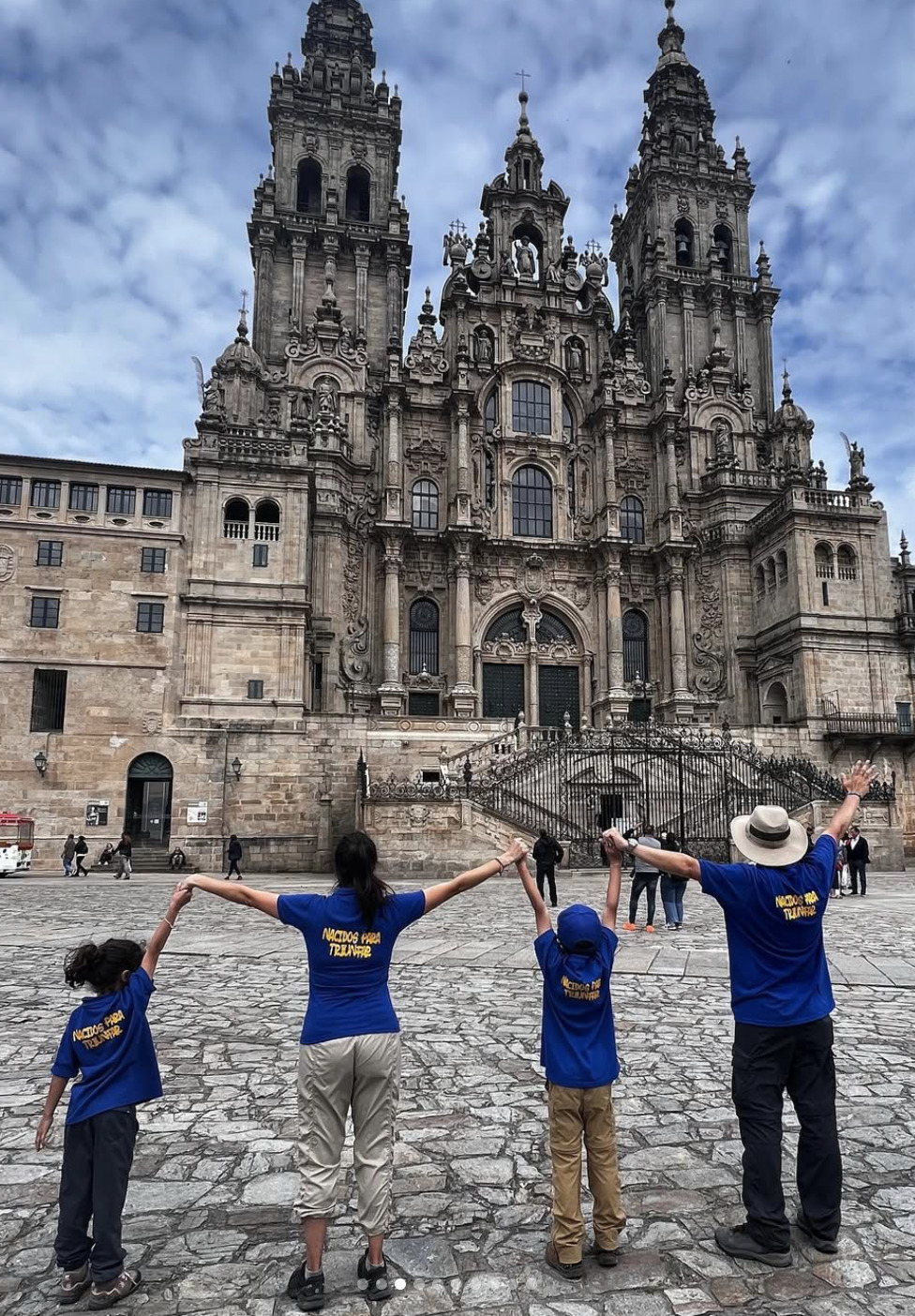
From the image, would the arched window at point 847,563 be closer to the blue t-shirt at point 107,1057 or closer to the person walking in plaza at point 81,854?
the person walking in plaza at point 81,854

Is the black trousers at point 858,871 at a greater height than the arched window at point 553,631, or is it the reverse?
the arched window at point 553,631

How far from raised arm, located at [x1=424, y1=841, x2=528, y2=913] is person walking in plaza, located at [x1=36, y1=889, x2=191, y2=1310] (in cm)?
71

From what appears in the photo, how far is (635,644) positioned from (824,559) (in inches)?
383

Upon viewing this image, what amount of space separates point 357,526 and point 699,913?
2703 centimetres

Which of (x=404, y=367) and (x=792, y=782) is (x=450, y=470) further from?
(x=792, y=782)

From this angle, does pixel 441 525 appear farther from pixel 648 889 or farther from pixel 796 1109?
pixel 796 1109

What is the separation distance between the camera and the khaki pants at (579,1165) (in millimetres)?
3809

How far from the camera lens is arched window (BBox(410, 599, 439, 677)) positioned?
4022 cm

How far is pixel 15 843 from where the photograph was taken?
27.9m

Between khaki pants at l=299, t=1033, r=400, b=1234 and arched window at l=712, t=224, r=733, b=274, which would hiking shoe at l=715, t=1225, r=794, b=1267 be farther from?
arched window at l=712, t=224, r=733, b=274

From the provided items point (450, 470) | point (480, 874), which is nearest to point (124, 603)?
point (450, 470)

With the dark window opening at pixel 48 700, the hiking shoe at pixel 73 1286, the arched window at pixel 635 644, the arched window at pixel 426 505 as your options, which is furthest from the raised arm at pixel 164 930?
the arched window at pixel 635 644

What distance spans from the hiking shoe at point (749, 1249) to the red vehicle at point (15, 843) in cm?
2834

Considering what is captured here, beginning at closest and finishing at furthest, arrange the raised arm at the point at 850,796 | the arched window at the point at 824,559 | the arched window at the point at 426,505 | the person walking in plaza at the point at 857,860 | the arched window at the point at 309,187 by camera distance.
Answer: the raised arm at the point at 850,796 → the person walking in plaza at the point at 857,860 → the arched window at the point at 824,559 → the arched window at the point at 426,505 → the arched window at the point at 309,187
